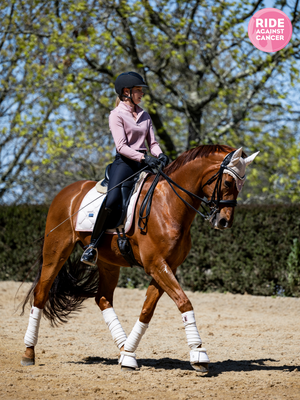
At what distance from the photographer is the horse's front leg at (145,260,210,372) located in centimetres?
412

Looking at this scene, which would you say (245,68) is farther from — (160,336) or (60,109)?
(160,336)

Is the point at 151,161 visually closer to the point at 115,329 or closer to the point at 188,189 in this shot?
the point at 188,189

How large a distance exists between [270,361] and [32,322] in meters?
2.58

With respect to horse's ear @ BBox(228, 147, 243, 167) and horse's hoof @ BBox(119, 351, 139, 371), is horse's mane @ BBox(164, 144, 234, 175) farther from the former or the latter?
horse's hoof @ BBox(119, 351, 139, 371)

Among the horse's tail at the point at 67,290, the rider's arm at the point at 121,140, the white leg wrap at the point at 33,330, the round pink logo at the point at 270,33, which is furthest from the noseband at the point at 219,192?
the round pink logo at the point at 270,33

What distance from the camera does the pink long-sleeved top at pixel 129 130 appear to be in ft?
15.0

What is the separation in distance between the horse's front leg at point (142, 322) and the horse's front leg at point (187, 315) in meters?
0.17

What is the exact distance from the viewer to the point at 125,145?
4.59 metres

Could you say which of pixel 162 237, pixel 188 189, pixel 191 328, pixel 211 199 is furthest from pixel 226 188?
pixel 191 328

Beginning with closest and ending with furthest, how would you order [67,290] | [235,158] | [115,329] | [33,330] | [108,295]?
[235,158] → [115,329] → [33,330] → [108,295] → [67,290]

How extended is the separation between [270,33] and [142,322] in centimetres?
958

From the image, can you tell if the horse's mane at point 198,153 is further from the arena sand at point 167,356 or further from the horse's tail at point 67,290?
the arena sand at point 167,356

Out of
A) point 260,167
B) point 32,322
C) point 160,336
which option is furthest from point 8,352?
point 260,167

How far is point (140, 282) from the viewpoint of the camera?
1061 centimetres
